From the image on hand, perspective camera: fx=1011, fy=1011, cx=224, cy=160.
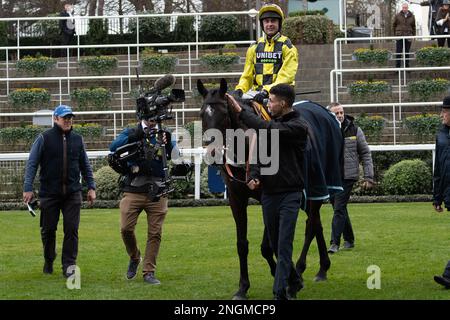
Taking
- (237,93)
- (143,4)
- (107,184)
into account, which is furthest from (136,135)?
(143,4)

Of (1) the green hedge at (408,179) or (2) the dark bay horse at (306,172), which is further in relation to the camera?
(1) the green hedge at (408,179)

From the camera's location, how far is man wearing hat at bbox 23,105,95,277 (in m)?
11.2

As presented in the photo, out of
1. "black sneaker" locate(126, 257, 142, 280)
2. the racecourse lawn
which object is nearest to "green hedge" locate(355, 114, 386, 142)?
the racecourse lawn

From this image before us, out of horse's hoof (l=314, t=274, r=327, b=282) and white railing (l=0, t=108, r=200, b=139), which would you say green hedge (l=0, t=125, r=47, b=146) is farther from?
horse's hoof (l=314, t=274, r=327, b=282)

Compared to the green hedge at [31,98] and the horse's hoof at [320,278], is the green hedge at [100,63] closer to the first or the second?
the green hedge at [31,98]

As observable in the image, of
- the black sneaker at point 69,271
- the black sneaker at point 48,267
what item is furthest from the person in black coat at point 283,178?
the black sneaker at point 48,267

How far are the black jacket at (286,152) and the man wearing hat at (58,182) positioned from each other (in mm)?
3015

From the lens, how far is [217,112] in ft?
30.2

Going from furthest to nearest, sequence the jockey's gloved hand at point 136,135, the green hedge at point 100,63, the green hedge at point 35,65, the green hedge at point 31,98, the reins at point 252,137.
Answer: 1. the green hedge at point 35,65
2. the green hedge at point 100,63
3. the green hedge at point 31,98
4. the jockey's gloved hand at point 136,135
5. the reins at point 252,137

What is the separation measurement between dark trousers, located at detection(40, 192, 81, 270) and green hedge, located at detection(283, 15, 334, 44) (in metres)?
20.1

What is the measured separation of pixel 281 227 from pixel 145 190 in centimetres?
219

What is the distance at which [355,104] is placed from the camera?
25844 millimetres

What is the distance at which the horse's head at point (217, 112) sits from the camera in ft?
30.1

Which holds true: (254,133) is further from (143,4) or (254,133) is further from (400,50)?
(143,4)
